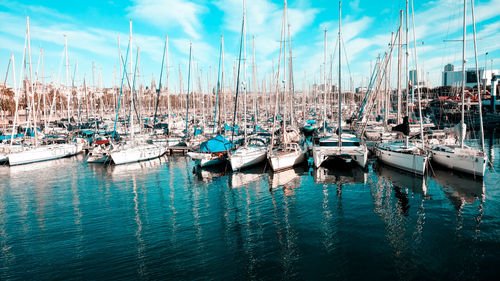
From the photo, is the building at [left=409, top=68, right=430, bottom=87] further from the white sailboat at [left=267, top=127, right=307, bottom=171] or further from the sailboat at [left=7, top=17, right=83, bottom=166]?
the sailboat at [left=7, top=17, right=83, bottom=166]

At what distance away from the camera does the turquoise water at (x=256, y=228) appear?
10.9 m

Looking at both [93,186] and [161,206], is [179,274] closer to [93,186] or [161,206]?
[161,206]

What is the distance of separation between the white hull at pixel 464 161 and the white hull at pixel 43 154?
38.5 meters

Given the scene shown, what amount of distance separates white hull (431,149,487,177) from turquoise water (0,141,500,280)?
35.8 inches

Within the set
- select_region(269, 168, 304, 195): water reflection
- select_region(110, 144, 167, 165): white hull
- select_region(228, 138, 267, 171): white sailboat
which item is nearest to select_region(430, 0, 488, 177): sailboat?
select_region(269, 168, 304, 195): water reflection

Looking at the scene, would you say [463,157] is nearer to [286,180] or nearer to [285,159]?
[286,180]

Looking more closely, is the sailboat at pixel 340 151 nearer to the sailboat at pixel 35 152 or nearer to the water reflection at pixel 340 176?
the water reflection at pixel 340 176

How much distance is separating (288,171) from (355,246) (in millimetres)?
14136

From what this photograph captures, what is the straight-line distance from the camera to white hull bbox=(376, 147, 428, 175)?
22.7 metres

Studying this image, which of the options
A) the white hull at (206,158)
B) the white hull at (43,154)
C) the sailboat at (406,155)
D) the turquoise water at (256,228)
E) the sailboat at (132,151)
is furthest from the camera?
the white hull at (43,154)

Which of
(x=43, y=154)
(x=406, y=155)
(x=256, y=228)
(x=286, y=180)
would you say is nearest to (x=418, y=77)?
(x=406, y=155)

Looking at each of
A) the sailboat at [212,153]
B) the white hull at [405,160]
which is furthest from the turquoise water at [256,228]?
the sailboat at [212,153]

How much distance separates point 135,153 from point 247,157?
1316 centimetres

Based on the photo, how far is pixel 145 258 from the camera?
11719 mm
